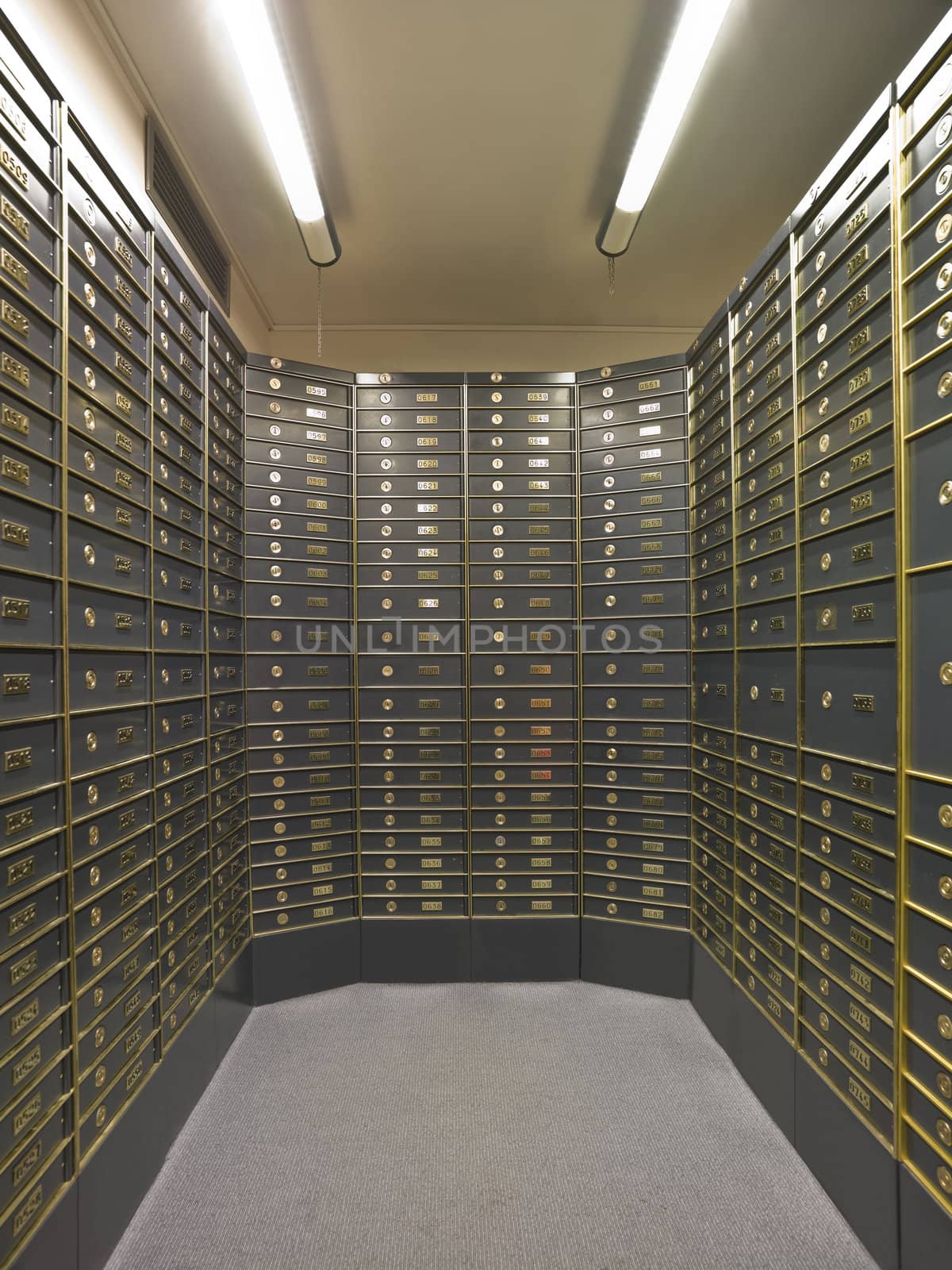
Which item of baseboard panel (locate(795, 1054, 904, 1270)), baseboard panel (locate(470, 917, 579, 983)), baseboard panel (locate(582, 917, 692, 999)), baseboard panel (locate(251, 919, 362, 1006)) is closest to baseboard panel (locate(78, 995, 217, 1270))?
baseboard panel (locate(251, 919, 362, 1006))

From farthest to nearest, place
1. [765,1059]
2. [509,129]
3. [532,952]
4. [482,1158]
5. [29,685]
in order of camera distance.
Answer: [532,952] → [509,129] → [765,1059] → [482,1158] → [29,685]

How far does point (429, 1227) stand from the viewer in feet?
5.34

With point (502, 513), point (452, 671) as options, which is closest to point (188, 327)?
point (502, 513)

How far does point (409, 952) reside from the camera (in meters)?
2.94

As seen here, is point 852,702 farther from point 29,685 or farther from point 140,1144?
point 140,1144

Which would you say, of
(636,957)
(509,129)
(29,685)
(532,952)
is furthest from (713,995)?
(509,129)

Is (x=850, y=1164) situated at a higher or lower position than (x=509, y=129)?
lower

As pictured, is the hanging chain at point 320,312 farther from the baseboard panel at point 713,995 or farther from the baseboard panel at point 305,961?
the baseboard panel at point 713,995

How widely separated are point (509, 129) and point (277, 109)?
823 mm

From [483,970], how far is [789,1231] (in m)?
1.51

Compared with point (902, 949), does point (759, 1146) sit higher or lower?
lower

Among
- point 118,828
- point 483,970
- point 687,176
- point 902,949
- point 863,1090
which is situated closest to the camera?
point 902,949

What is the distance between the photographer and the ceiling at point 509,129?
196 centimetres

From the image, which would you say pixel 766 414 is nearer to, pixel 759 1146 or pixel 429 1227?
pixel 759 1146
